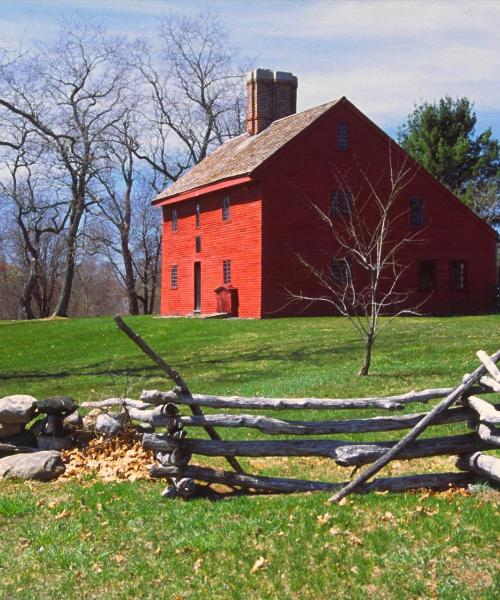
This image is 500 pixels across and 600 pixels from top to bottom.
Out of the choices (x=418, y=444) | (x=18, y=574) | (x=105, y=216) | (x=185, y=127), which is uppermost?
(x=185, y=127)

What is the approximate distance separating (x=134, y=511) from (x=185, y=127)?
51.3 meters

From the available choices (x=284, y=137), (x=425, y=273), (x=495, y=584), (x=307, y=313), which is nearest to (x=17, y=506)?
(x=495, y=584)

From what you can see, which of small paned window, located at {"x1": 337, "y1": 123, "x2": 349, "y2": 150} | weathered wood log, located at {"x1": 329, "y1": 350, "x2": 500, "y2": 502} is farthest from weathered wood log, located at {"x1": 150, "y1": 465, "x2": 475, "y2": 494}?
small paned window, located at {"x1": 337, "y1": 123, "x2": 349, "y2": 150}

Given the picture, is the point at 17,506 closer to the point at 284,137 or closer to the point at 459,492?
the point at 459,492

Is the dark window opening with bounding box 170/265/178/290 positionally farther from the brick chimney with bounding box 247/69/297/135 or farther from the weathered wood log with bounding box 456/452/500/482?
the weathered wood log with bounding box 456/452/500/482

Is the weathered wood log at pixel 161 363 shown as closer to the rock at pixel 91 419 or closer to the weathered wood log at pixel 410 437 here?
the weathered wood log at pixel 410 437

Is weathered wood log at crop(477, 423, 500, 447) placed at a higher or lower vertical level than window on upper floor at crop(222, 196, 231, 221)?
Result: lower

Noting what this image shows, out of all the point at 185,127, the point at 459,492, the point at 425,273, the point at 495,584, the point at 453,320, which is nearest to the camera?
the point at 495,584

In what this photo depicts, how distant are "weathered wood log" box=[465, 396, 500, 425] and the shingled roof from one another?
26.1m

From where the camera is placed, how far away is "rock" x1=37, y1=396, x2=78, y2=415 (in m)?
10.3

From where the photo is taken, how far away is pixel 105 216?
188 feet

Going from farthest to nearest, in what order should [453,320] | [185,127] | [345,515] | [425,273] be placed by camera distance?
[185,127], [425,273], [453,320], [345,515]

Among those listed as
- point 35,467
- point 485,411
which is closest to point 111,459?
point 35,467

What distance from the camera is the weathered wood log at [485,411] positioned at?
746 cm
